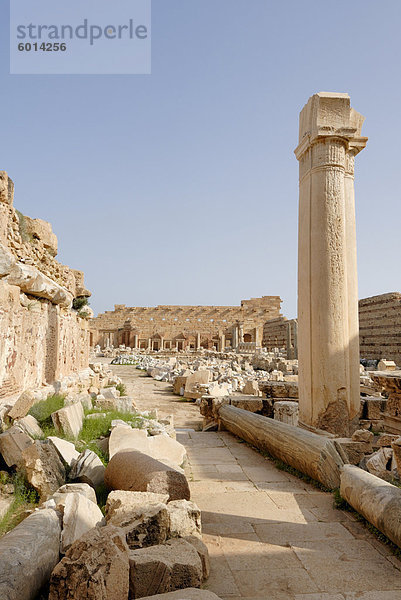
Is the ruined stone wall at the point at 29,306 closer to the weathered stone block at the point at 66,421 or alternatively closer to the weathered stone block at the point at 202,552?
the weathered stone block at the point at 66,421

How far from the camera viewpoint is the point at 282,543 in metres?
2.84

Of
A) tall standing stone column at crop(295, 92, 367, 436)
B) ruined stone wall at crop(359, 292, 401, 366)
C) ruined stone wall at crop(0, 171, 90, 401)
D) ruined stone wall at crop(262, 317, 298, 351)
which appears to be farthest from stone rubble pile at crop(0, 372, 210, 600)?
ruined stone wall at crop(262, 317, 298, 351)

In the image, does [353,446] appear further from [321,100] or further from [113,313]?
[113,313]

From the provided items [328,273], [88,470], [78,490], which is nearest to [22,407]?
[88,470]

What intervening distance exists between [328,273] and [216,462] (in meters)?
2.79

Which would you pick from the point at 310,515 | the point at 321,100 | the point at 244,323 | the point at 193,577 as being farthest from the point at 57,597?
the point at 244,323

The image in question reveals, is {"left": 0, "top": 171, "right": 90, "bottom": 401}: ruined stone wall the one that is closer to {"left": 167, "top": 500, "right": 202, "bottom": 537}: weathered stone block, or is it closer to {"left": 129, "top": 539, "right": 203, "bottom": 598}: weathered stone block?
{"left": 167, "top": 500, "right": 202, "bottom": 537}: weathered stone block

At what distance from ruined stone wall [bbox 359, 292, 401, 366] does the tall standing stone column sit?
40.0ft

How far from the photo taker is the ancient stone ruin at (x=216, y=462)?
2145 millimetres

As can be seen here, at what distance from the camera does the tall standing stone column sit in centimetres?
524

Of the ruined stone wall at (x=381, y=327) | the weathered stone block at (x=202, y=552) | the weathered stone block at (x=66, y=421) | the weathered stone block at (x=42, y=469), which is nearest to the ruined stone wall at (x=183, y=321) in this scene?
the ruined stone wall at (x=381, y=327)

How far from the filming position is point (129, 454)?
3.57 m

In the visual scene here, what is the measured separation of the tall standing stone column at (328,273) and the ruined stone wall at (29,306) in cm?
372

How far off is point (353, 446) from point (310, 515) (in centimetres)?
121
